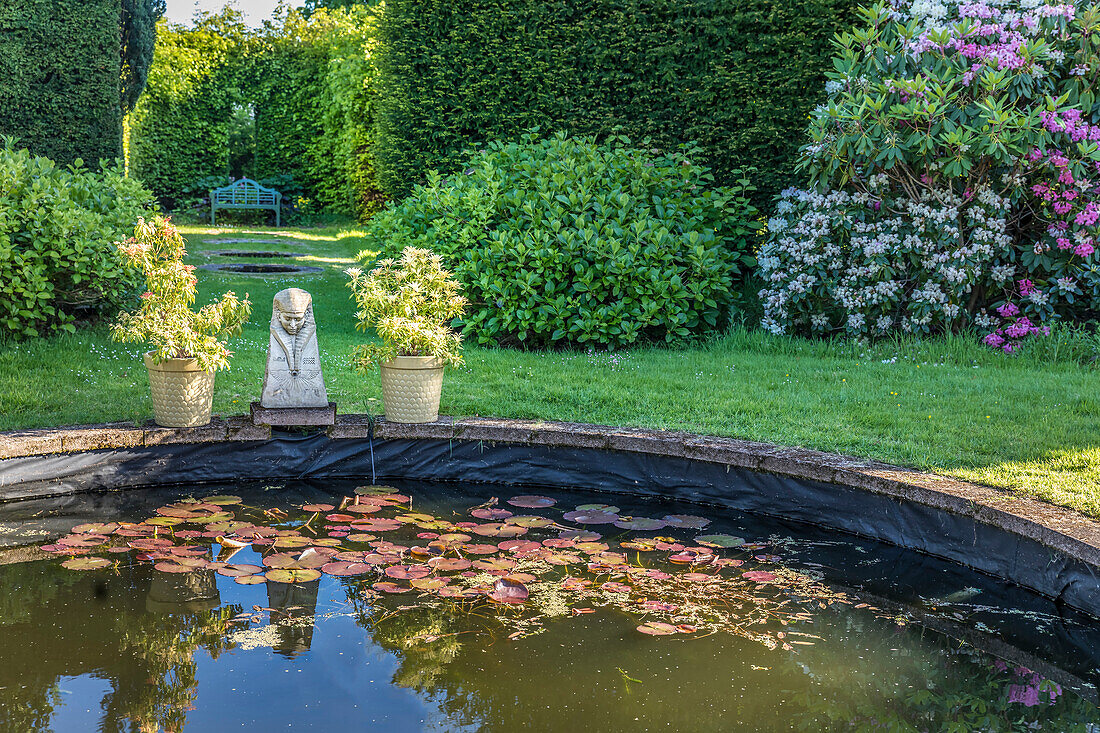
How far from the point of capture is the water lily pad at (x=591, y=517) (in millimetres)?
3609

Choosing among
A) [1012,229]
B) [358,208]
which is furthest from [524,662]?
[358,208]

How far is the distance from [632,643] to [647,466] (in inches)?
54.6

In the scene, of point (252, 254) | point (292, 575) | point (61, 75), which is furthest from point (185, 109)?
point (292, 575)

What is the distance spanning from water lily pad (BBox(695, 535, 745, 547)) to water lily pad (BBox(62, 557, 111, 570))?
2064 mm

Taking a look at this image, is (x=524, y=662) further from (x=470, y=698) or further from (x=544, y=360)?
(x=544, y=360)

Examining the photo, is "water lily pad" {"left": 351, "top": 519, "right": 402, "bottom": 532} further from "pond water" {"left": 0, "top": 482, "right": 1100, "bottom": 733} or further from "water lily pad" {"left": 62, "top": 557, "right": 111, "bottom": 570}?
"water lily pad" {"left": 62, "top": 557, "right": 111, "bottom": 570}

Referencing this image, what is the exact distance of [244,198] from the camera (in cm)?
1562

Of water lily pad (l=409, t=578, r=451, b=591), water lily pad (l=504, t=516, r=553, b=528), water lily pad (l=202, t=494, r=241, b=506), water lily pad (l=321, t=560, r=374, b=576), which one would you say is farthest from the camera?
water lily pad (l=202, t=494, r=241, b=506)

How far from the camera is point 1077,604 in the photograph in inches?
111

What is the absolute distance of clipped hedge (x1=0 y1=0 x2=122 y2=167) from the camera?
8.36m

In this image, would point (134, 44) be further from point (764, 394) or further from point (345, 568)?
point (345, 568)

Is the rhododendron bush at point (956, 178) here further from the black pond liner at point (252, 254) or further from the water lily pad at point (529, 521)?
the black pond liner at point (252, 254)

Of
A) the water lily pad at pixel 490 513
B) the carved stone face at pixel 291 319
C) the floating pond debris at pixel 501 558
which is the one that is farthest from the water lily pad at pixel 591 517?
the carved stone face at pixel 291 319

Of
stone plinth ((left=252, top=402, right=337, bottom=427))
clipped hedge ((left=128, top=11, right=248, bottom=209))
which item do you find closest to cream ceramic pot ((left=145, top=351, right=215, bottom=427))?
stone plinth ((left=252, top=402, right=337, bottom=427))
